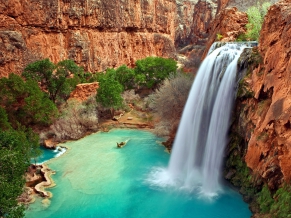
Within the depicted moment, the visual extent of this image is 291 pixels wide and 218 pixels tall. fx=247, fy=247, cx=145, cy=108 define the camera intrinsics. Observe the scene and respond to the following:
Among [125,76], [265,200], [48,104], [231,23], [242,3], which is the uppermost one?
[242,3]

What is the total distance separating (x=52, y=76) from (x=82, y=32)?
8.84 m

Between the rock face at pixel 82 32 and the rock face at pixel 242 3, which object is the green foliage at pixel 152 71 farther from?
the rock face at pixel 242 3

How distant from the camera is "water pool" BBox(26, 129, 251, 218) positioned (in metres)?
10.3

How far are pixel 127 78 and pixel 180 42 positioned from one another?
133 feet

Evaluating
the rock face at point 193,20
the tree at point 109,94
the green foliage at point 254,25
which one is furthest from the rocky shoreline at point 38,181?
the rock face at point 193,20

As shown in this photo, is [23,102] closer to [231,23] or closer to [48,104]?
[48,104]

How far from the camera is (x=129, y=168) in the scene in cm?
1438

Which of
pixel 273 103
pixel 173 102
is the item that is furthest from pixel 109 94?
pixel 273 103

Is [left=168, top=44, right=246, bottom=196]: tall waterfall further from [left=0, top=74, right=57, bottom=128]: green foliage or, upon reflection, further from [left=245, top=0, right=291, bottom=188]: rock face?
[left=0, top=74, right=57, bottom=128]: green foliage

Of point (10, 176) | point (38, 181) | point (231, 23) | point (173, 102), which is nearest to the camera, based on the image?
point (10, 176)

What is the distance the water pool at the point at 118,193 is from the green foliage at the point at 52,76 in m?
6.76

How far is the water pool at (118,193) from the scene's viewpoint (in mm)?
10266

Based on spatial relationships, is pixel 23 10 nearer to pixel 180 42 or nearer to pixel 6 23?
pixel 6 23

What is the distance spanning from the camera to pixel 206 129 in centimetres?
1263
